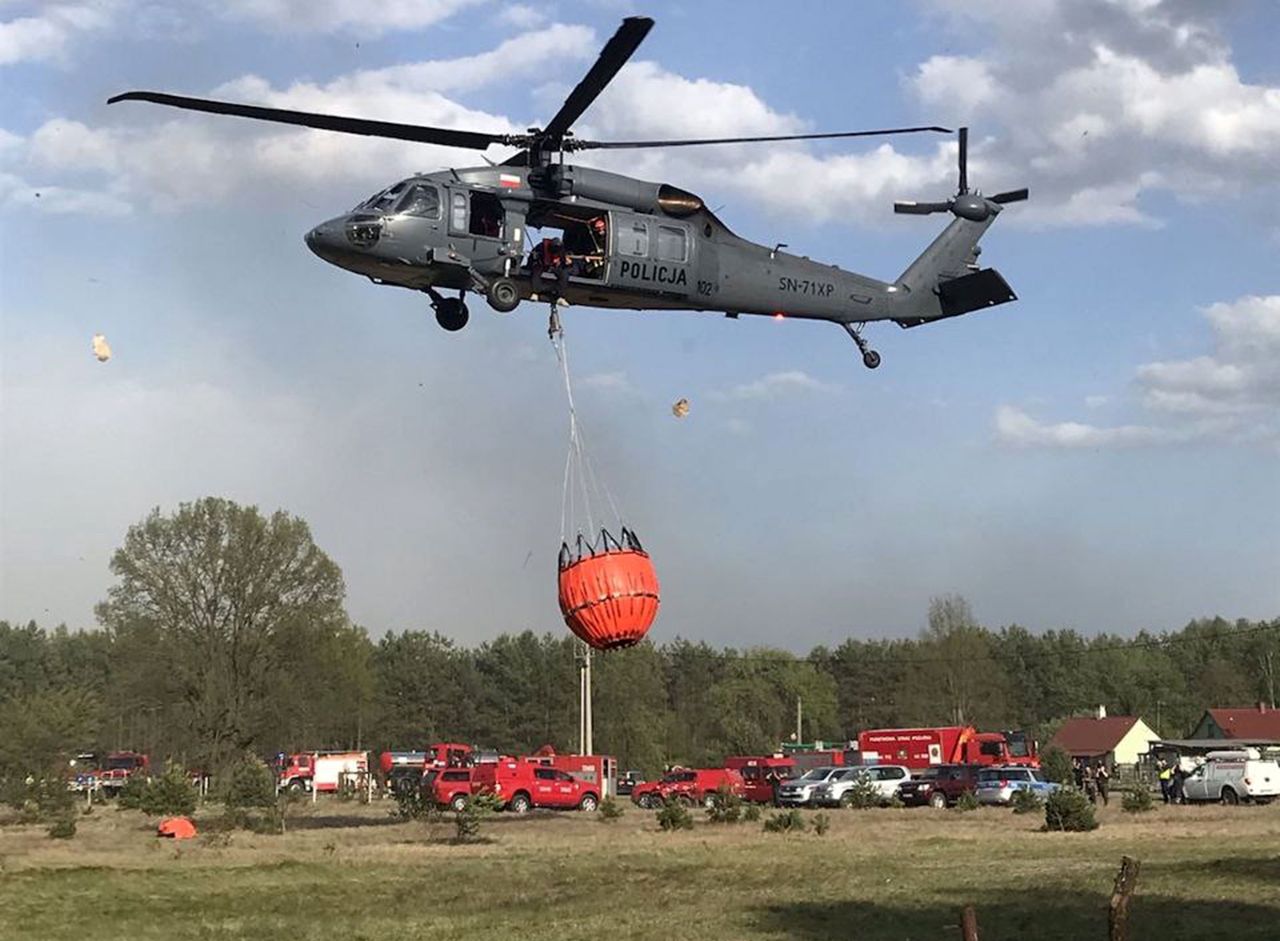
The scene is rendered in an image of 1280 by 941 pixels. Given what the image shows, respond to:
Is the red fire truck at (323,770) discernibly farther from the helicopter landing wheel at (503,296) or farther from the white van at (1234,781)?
the helicopter landing wheel at (503,296)

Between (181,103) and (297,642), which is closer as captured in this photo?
(181,103)

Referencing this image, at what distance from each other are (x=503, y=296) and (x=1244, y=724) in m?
85.0

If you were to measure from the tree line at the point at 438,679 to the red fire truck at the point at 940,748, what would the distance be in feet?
78.5

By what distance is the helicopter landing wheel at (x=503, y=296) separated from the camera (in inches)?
757

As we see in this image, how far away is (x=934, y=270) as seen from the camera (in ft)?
83.6

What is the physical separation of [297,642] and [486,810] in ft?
104

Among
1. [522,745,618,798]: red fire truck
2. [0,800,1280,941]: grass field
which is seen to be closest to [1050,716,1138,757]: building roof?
[522,745,618,798]: red fire truck

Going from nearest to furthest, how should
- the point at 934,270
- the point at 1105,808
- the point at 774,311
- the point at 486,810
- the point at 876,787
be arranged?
the point at 774,311 → the point at 934,270 → the point at 486,810 → the point at 1105,808 → the point at 876,787

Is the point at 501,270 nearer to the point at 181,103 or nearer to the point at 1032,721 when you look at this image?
the point at 181,103

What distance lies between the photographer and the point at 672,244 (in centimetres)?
2086

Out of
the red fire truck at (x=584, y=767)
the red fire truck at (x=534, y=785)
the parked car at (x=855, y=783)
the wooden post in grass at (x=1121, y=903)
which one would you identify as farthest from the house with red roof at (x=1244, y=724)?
the wooden post in grass at (x=1121, y=903)

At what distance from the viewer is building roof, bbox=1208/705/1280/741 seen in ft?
298

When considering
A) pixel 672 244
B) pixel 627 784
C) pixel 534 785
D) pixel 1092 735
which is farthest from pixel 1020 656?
pixel 672 244

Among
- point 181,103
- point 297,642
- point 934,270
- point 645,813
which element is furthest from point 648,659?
point 181,103
